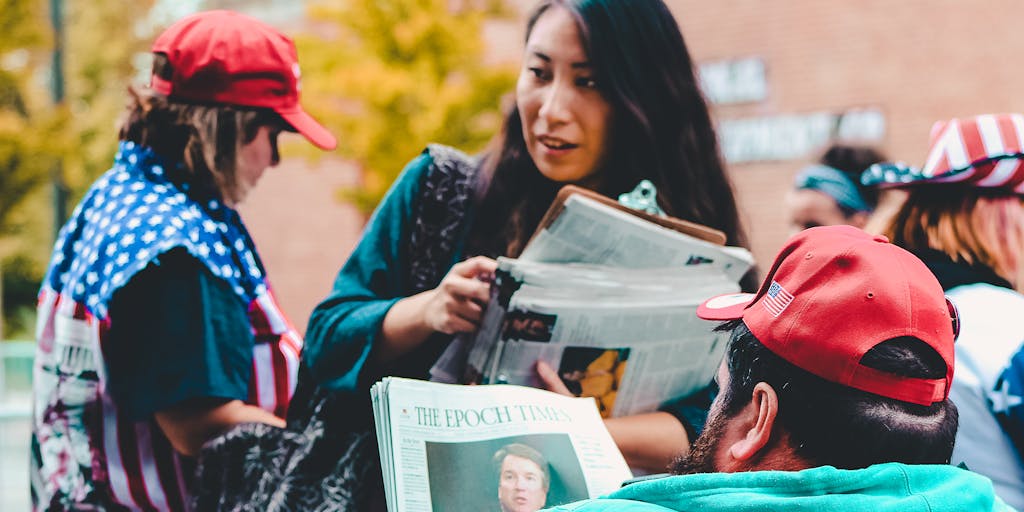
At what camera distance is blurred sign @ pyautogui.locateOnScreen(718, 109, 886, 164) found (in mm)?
11125

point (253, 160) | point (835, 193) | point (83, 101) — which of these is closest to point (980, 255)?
point (253, 160)

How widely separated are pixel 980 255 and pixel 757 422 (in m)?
1.28

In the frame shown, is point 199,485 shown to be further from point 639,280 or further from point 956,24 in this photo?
point 956,24

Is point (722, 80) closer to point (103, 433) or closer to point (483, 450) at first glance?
point (103, 433)

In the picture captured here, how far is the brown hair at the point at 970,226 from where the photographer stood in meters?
2.25

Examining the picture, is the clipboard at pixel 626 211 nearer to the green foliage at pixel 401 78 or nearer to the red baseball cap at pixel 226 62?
the red baseball cap at pixel 226 62

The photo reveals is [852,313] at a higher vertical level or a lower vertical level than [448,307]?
higher

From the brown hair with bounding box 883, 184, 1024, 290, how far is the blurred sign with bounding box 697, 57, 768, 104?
9618mm

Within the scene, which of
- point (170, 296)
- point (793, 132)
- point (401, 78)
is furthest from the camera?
point (793, 132)

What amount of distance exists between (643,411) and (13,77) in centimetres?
1132

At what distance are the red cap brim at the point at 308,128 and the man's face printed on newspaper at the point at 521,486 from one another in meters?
1.03

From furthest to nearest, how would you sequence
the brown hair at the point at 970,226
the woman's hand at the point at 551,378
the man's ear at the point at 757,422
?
1. the brown hair at the point at 970,226
2. the woman's hand at the point at 551,378
3. the man's ear at the point at 757,422

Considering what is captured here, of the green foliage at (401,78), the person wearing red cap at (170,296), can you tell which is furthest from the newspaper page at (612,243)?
the green foliage at (401,78)

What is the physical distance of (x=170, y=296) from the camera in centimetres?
179
